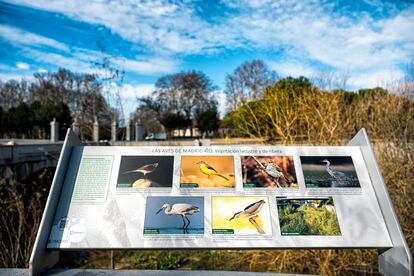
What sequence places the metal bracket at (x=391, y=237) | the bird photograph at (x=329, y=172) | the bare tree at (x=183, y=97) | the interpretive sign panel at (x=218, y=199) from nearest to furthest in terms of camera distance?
the metal bracket at (x=391, y=237)
the interpretive sign panel at (x=218, y=199)
the bird photograph at (x=329, y=172)
the bare tree at (x=183, y=97)

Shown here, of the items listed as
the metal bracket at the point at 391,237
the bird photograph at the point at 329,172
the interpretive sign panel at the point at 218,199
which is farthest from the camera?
the bird photograph at the point at 329,172

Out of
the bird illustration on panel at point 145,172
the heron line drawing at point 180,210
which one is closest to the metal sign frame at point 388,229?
the bird illustration on panel at point 145,172

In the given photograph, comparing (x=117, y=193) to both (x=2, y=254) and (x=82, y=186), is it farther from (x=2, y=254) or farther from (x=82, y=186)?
(x=2, y=254)

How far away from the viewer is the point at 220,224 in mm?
1913

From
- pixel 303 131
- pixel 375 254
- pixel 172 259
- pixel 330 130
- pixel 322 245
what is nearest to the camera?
pixel 322 245

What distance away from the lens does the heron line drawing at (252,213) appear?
1915 mm

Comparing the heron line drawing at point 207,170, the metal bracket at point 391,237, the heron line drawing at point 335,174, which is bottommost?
the metal bracket at point 391,237

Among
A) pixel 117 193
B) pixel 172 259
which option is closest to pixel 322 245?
pixel 117 193

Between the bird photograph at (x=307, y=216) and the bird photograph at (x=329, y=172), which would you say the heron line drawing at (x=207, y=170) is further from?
the bird photograph at (x=329, y=172)

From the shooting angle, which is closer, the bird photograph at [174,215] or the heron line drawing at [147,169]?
the bird photograph at [174,215]

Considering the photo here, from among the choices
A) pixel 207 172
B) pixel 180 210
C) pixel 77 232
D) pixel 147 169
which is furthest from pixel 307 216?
pixel 77 232

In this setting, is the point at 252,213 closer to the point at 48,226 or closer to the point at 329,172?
the point at 329,172

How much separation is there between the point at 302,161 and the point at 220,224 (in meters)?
0.81

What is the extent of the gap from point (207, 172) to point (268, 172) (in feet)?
1.50
